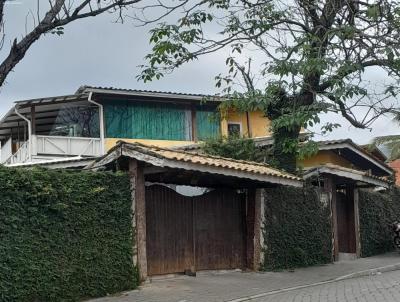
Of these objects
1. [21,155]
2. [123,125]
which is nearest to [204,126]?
[123,125]

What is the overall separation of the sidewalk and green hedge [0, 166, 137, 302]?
0.54 metres

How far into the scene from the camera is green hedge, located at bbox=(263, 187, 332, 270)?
15383mm

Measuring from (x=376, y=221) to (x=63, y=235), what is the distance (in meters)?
13.5

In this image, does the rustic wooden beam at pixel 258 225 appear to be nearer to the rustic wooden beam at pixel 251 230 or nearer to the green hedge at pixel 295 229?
the rustic wooden beam at pixel 251 230

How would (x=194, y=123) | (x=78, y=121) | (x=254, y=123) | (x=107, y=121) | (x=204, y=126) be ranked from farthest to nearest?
(x=254, y=123)
(x=204, y=126)
(x=194, y=123)
(x=78, y=121)
(x=107, y=121)

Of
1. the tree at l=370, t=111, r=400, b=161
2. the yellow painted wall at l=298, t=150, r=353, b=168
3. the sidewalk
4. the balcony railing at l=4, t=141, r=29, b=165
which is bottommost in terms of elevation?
the sidewalk

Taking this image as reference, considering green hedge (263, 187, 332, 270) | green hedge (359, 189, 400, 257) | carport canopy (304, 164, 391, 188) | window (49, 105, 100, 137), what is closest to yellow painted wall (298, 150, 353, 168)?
green hedge (359, 189, 400, 257)

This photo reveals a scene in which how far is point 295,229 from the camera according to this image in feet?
53.2

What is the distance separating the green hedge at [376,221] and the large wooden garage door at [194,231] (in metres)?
6.62

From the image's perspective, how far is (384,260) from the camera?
18812 millimetres

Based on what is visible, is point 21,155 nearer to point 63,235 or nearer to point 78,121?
point 78,121

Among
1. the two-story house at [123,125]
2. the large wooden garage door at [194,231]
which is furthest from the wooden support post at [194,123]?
the large wooden garage door at [194,231]

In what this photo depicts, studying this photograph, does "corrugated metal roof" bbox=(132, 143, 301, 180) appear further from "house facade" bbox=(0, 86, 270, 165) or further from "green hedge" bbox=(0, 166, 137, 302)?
"house facade" bbox=(0, 86, 270, 165)

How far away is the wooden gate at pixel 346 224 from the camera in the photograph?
19.7m
